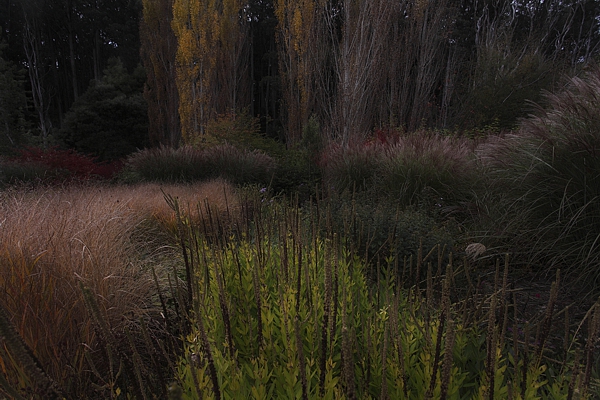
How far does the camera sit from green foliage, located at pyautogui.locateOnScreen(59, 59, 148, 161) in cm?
1748

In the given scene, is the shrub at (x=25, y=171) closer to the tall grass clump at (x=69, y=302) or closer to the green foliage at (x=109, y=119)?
the tall grass clump at (x=69, y=302)

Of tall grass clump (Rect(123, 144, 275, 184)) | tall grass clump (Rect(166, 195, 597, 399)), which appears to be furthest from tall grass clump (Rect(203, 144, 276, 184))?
tall grass clump (Rect(166, 195, 597, 399))

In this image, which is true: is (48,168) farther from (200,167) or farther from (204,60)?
(204,60)

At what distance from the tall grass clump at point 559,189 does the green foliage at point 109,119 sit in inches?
732

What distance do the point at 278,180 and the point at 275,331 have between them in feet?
23.2

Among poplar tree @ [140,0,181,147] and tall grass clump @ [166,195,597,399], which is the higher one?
poplar tree @ [140,0,181,147]

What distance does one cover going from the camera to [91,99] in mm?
17922

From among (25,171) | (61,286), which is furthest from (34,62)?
(61,286)

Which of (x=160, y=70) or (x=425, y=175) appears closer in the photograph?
(x=425, y=175)

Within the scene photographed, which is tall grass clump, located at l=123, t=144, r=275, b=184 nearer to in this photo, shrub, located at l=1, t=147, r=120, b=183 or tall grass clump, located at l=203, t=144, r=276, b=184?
tall grass clump, located at l=203, t=144, r=276, b=184

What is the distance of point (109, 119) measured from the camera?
1814cm

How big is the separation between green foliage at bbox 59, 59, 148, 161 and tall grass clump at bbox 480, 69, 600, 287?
1860cm

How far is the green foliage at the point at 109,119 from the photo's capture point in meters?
17.5

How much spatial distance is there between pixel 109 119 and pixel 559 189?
777 inches
